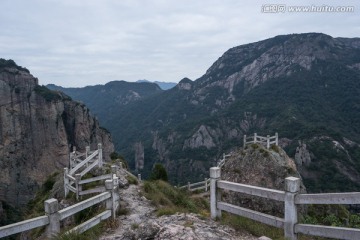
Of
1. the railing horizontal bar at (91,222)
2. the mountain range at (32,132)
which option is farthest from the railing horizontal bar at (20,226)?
the mountain range at (32,132)

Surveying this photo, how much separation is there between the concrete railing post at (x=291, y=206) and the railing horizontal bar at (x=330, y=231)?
103 mm

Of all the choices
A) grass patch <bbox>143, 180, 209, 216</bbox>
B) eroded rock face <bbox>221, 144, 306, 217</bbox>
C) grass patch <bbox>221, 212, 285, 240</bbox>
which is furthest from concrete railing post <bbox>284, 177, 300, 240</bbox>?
eroded rock face <bbox>221, 144, 306, 217</bbox>

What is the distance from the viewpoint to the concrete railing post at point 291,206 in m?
6.18

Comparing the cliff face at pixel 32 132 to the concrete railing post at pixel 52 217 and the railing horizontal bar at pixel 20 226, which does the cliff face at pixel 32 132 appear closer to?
the concrete railing post at pixel 52 217

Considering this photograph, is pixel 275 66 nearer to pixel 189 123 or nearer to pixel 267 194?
pixel 189 123

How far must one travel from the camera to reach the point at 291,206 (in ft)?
20.5

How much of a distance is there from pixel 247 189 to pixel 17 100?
8192 centimetres

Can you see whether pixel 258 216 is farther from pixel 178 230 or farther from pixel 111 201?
pixel 111 201

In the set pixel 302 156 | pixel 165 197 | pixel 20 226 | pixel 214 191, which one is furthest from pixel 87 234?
pixel 302 156

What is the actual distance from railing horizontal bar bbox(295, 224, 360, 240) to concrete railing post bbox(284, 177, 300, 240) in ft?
0.34

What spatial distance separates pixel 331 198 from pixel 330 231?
0.54 meters

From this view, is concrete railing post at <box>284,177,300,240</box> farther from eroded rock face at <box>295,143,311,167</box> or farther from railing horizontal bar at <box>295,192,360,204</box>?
eroded rock face at <box>295,143,311,167</box>

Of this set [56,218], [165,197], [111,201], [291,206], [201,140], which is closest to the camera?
[291,206]

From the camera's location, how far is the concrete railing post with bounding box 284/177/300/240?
20.3 feet
